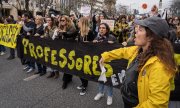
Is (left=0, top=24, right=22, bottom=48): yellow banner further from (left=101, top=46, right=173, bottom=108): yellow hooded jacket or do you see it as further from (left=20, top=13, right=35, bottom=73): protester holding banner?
(left=101, top=46, right=173, bottom=108): yellow hooded jacket

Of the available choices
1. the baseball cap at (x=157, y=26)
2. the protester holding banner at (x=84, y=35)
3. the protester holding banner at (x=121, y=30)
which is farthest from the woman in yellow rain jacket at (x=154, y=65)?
the protester holding banner at (x=121, y=30)

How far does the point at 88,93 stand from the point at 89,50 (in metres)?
1.13

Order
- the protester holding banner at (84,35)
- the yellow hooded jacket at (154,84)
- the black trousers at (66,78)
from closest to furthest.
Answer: the yellow hooded jacket at (154,84)
the protester holding banner at (84,35)
the black trousers at (66,78)

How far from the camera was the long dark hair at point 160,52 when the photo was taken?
2125 mm

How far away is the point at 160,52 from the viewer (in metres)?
2.15

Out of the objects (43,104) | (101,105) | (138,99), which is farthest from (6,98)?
(138,99)

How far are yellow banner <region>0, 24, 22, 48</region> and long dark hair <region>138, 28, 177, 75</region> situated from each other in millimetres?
7685

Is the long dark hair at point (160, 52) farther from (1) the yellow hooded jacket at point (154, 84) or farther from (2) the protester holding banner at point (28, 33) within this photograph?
(2) the protester holding banner at point (28, 33)

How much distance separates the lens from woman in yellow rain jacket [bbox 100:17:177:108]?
2.08 metres

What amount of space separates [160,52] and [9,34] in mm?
8410

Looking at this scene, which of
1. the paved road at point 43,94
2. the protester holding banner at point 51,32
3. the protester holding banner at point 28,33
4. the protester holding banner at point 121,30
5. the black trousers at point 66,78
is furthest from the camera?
the protester holding banner at point 121,30

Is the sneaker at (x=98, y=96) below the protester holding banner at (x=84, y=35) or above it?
below

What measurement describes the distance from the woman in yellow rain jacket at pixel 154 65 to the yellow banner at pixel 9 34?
7.65m

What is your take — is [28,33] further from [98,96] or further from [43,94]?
[98,96]
